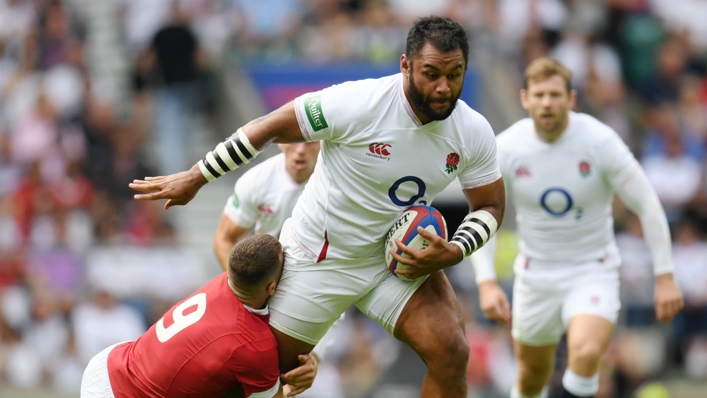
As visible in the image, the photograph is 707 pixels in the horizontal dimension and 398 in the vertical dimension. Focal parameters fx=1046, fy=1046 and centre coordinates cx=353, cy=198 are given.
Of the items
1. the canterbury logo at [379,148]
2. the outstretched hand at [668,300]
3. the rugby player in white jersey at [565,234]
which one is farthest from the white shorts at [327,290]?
the outstretched hand at [668,300]

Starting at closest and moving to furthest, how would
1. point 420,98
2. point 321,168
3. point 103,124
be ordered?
point 420,98, point 321,168, point 103,124

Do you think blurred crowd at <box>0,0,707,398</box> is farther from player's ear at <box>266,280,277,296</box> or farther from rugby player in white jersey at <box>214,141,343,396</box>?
player's ear at <box>266,280,277,296</box>

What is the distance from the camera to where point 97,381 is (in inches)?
246

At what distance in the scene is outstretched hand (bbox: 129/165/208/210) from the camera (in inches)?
216

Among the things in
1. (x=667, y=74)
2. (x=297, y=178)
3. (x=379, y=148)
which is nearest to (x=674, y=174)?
(x=667, y=74)

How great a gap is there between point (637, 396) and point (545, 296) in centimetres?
363

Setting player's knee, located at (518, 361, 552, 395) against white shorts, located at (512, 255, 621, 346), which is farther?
player's knee, located at (518, 361, 552, 395)

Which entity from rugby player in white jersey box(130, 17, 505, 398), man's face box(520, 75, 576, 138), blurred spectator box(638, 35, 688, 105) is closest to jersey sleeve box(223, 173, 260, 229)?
rugby player in white jersey box(130, 17, 505, 398)

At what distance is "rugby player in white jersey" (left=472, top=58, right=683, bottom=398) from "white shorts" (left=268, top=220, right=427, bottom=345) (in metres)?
1.46

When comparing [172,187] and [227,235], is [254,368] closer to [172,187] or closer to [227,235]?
[172,187]

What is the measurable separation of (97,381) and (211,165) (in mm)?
1597

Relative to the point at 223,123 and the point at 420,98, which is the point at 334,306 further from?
the point at 223,123

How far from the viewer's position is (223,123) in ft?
49.4

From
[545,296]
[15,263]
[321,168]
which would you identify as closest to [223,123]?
[15,263]
